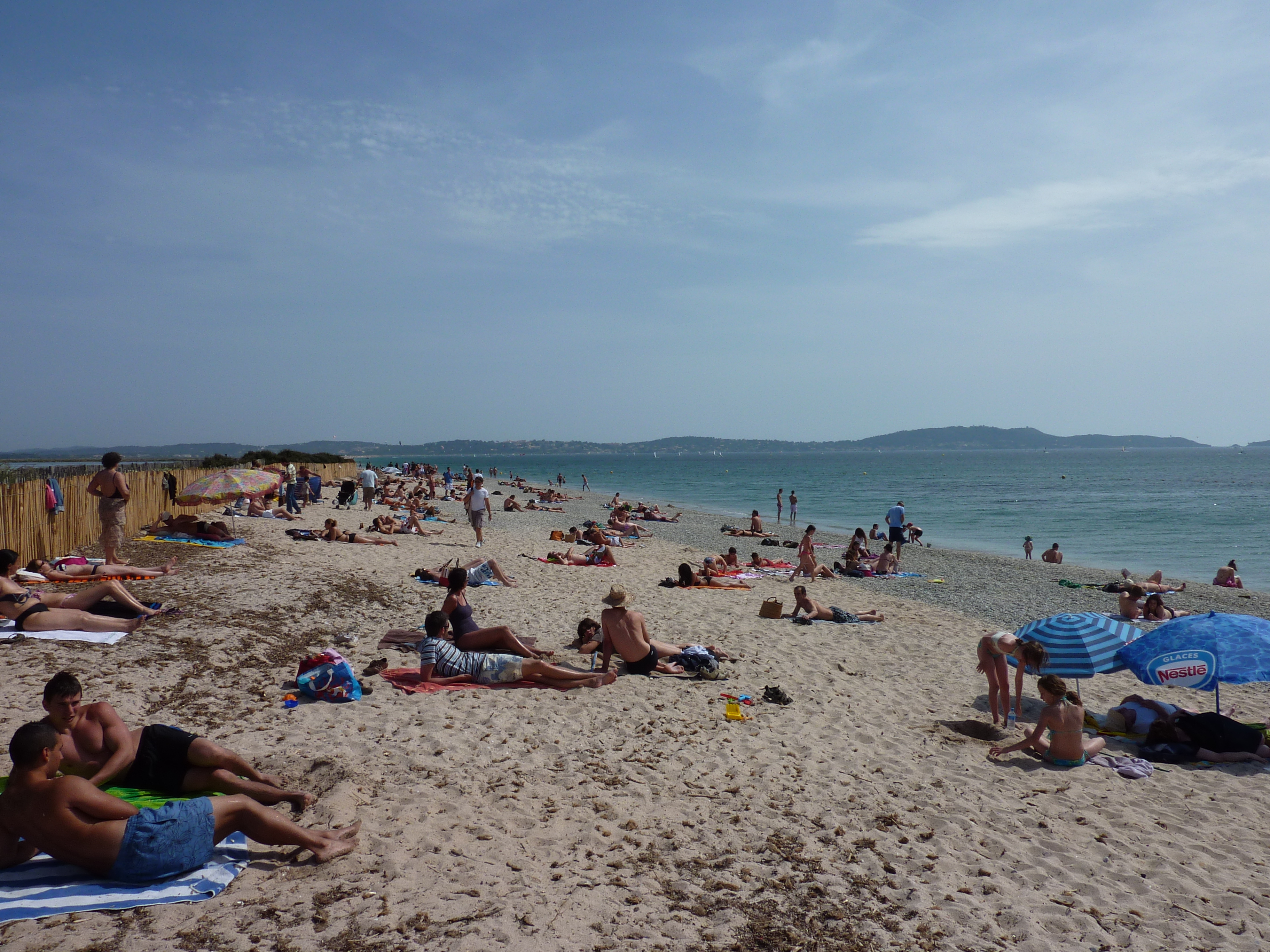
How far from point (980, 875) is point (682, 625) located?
629 centimetres

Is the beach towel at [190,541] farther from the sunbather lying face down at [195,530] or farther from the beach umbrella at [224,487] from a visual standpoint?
the beach umbrella at [224,487]

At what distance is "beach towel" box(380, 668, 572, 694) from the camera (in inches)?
264

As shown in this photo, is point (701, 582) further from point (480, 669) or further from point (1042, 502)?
point (1042, 502)

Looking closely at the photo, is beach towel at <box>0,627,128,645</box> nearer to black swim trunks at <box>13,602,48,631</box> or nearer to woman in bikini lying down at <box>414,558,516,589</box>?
black swim trunks at <box>13,602,48,631</box>

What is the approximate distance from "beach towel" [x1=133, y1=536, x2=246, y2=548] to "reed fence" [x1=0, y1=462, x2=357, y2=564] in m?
0.72

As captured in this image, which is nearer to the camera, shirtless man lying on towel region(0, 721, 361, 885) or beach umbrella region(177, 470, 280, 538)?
shirtless man lying on towel region(0, 721, 361, 885)

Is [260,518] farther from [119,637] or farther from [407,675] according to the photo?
[407,675]

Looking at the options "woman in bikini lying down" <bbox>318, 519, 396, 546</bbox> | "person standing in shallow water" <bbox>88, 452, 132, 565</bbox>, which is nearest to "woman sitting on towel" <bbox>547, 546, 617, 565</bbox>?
"woman in bikini lying down" <bbox>318, 519, 396, 546</bbox>

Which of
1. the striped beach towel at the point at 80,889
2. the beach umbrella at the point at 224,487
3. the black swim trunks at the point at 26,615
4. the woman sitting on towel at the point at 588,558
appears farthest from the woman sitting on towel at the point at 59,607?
the woman sitting on towel at the point at 588,558

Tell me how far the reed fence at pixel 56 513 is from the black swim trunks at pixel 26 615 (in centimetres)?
408

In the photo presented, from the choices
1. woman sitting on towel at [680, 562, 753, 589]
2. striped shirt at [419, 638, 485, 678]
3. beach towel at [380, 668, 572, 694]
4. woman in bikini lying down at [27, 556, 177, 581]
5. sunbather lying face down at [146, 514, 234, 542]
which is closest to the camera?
beach towel at [380, 668, 572, 694]

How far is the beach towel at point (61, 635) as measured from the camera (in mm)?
6941

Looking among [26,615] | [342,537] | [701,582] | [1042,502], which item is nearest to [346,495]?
[342,537]

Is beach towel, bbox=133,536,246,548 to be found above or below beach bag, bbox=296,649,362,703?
above
